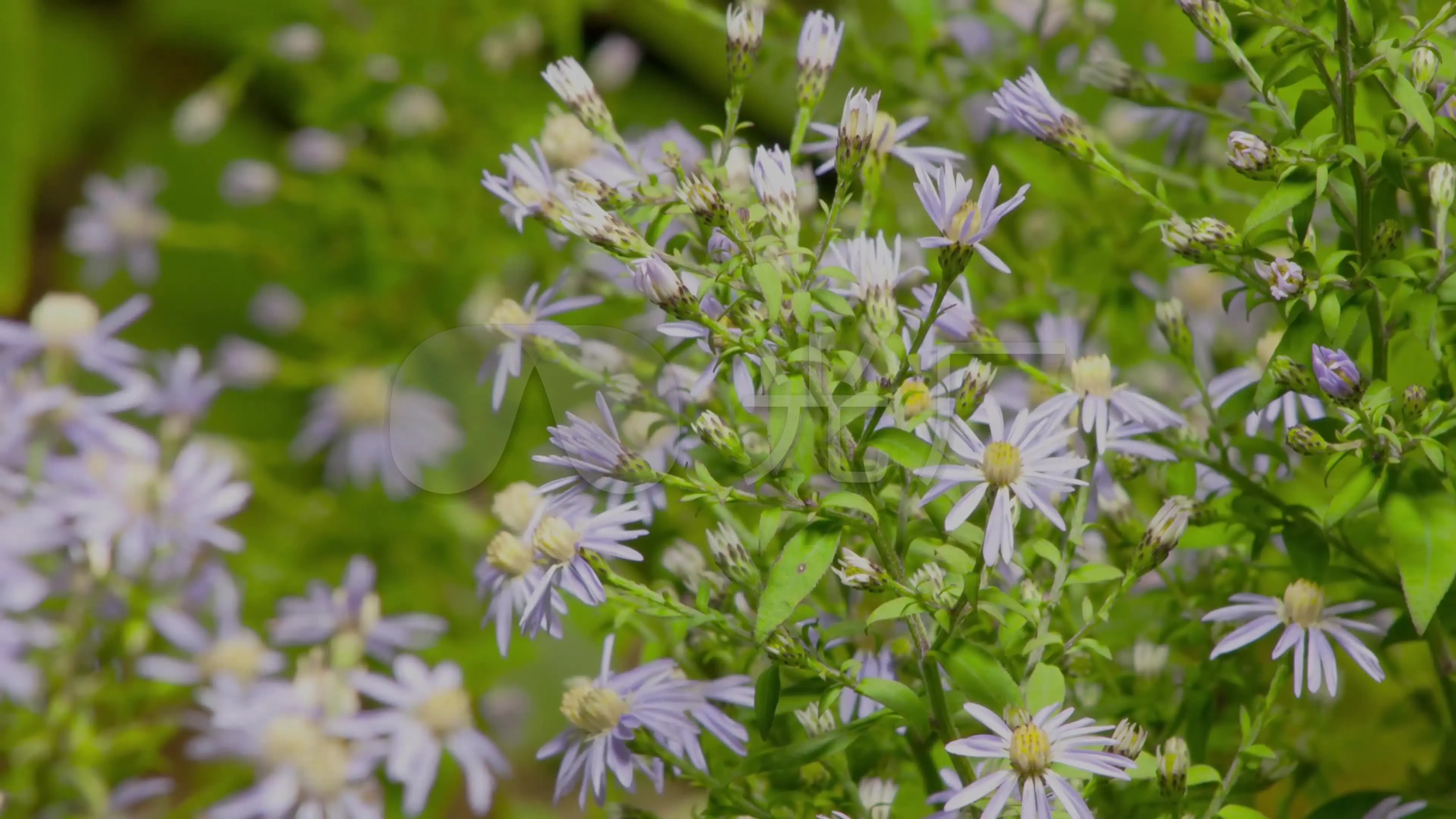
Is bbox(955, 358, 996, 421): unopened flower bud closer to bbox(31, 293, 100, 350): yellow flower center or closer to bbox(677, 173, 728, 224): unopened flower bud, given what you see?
bbox(677, 173, 728, 224): unopened flower bud

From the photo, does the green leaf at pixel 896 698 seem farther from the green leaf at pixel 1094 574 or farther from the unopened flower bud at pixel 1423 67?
the unopened flower bud at pixel 1423 67

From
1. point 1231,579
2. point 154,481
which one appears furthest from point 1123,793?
point 154,481

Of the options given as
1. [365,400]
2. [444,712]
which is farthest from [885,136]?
[365,400]

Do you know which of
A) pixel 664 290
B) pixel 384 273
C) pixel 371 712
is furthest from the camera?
pixel 384 273

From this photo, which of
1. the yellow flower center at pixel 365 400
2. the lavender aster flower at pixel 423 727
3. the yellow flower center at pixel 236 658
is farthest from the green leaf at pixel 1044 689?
the yellow flower center at pixel 365 400

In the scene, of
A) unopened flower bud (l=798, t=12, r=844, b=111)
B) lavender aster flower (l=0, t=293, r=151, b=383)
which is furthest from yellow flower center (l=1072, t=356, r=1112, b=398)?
lavender aster flower (l=0, t=293, r=151, b=383)

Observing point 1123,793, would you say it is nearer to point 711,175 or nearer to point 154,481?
point 711,175
